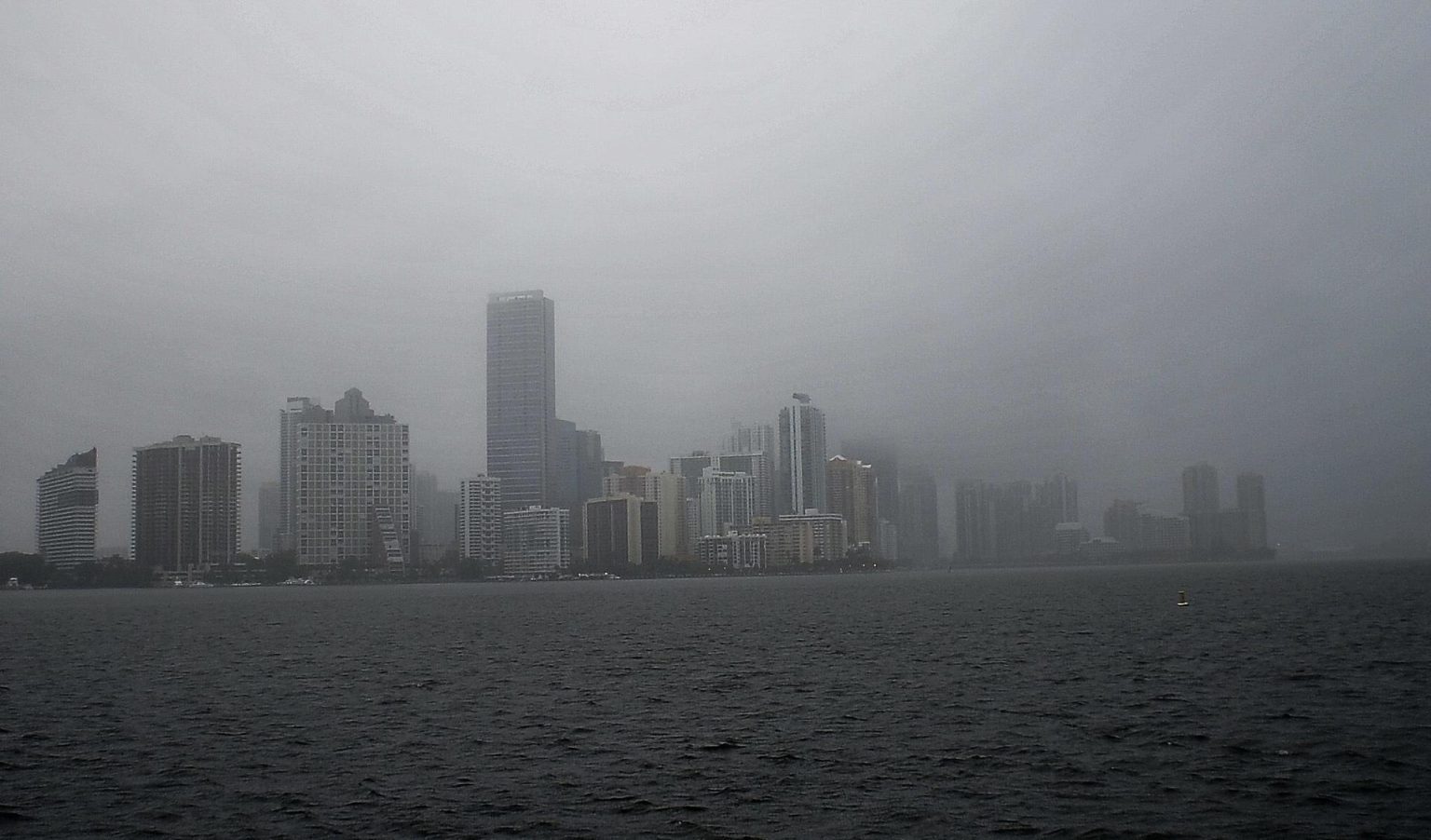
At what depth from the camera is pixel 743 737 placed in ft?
127

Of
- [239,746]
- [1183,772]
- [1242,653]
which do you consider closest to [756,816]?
[1183,772]

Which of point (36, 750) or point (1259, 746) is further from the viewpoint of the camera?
point (36, 750)

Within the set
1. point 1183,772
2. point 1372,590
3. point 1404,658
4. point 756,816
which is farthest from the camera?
point 1372,590

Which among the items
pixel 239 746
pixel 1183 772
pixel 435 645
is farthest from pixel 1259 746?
pixel 435 645

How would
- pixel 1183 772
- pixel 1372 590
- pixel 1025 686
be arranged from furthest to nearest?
pixel 1372 590
pixel 1025 686
pixel 1183 772

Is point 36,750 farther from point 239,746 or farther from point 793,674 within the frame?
point 793,674

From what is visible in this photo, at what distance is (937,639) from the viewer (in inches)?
2997

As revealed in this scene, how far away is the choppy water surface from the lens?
28.0 meters

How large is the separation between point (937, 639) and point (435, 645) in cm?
3422

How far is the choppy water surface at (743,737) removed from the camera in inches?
1103

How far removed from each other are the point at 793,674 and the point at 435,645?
1302 inches

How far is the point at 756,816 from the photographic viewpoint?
27812 millimetres

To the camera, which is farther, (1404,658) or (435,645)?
(435,645)

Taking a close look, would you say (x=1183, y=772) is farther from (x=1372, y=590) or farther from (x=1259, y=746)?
(x=1372, y=590)
